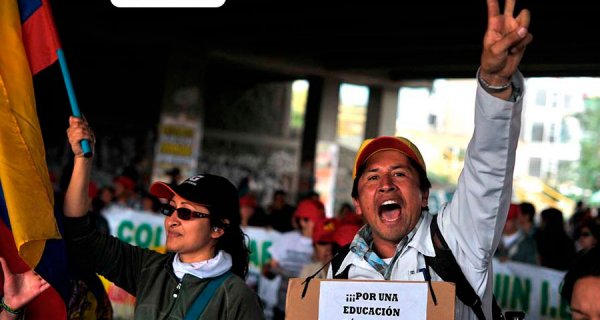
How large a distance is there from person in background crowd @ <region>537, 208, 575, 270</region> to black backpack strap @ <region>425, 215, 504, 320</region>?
886 cm

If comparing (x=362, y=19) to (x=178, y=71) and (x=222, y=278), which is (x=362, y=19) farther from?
(x=222, y=278)

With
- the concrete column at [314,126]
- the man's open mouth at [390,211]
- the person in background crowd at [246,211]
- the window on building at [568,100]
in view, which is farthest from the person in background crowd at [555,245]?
the window on building at [568,100]

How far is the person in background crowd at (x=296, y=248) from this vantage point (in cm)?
1066

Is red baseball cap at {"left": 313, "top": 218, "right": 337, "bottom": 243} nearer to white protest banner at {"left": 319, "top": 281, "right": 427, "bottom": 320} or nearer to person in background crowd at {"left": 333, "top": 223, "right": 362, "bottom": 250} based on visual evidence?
person in background crowd at {"left": 333, "top": 223, "right": 362, "bottom": 250}

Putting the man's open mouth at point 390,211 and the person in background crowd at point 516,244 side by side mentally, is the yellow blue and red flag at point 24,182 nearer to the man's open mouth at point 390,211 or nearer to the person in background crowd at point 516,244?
the man's open mouth at point 390,211

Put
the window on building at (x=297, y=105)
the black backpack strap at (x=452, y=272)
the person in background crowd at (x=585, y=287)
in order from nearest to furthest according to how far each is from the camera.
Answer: the person in background crowd at (x=585, y=287)
the black backpack strap at (x=452, y=272)
the window on building at (x=297, y=105)

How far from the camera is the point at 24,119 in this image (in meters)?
4.70

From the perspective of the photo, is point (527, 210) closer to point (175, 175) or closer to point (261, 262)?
point (261, 262)

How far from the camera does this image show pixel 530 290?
1077cm

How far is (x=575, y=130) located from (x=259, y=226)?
47148mm

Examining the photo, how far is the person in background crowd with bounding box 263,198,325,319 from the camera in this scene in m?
10.7

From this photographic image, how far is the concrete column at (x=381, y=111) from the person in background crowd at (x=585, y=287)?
73.7ft

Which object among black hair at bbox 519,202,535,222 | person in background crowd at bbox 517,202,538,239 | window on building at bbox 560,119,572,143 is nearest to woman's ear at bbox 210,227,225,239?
person in background crowd at bbox 517,202,538,239

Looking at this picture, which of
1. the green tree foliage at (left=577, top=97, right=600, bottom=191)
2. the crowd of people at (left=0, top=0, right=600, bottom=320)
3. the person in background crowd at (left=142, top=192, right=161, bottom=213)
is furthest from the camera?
the green tree foliage at (left=577, top=97, right=600, bottom=191)
